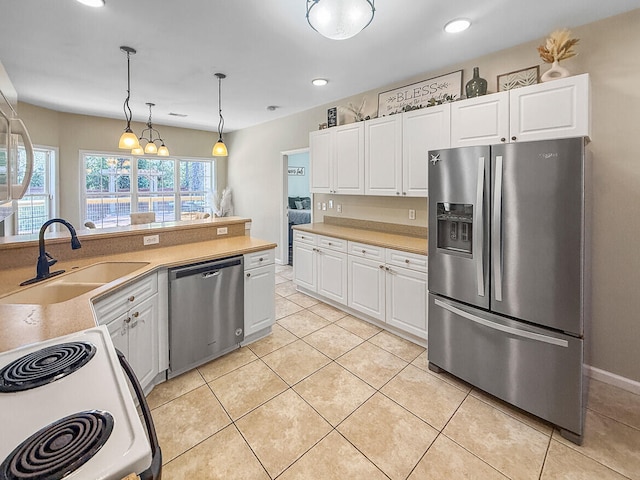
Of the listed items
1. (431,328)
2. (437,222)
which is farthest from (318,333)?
(437,222)

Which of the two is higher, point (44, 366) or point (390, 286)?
point (44, 366)

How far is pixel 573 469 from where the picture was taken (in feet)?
5.34

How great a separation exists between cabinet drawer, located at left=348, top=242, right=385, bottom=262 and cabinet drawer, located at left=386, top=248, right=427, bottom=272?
0.10 meters

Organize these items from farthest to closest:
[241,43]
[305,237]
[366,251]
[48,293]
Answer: [305,237]
[366,251]
[241,43]
[48,293]

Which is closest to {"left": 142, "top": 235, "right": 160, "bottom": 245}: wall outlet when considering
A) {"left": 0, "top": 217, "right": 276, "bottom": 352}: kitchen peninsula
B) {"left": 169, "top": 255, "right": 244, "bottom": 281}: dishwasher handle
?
{"left": 0, "top": 217, "right": 276, "bottom": 352}: kitchen peninsula

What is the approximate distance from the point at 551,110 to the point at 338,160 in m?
2.20

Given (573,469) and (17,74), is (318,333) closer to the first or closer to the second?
(573,469)

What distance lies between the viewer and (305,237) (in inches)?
160

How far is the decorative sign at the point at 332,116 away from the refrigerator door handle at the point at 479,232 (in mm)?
2445

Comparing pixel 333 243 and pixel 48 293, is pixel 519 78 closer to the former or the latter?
pixel 333 243

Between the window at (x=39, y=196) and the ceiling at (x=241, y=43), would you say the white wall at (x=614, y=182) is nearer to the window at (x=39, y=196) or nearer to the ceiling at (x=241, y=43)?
the ceiling at (x=241, y=43)

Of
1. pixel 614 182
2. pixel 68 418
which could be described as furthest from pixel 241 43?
pixel 614 182

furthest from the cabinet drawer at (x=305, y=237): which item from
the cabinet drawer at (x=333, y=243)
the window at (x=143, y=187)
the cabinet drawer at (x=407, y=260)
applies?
the window at (x=143, y=187)

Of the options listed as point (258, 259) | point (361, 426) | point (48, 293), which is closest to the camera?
point (48, 293)
